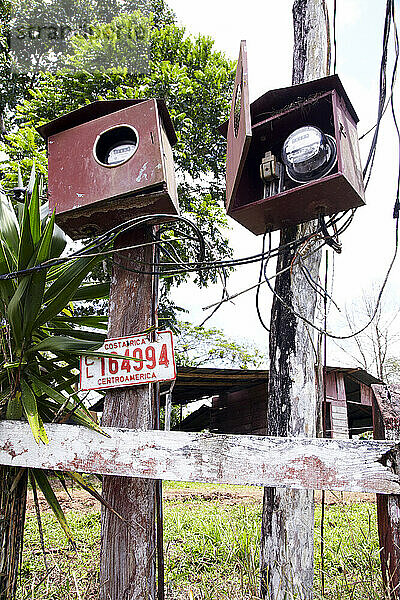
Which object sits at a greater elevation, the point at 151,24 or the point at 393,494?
the point at 151,24

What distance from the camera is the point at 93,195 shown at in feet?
6.44

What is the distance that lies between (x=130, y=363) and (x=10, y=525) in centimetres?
77

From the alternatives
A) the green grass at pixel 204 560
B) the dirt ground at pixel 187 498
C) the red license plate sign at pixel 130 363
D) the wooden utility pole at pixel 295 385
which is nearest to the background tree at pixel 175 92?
the dirt ground at pixel 187 498

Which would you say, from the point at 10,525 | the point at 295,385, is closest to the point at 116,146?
the point at 295,385

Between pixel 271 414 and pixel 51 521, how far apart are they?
356cm

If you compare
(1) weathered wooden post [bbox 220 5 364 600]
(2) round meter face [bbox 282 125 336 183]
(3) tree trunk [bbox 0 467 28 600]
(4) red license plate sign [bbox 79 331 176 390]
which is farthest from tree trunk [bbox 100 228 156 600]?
(2) round meter face [bbox 282 125 336 183]

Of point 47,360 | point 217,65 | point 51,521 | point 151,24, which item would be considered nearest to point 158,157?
point 47,360

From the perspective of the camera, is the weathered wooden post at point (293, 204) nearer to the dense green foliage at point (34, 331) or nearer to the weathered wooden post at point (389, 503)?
the weathered wooden post at point (389, 503)

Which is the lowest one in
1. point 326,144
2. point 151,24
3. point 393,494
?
point 393,494

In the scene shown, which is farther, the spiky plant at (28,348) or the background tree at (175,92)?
the background tree at (175,92)

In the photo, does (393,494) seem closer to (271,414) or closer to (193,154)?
(271,414)

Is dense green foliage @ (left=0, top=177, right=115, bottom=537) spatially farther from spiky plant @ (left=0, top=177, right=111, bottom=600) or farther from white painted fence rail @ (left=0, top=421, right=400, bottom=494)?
white painted fence rail @ (left=0, top=421, right=400, bottom=494)

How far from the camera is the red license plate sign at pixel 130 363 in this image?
6.07 ft

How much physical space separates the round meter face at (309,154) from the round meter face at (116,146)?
65 centimetres
